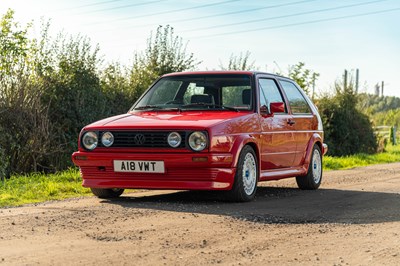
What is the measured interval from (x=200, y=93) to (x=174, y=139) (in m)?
1.59

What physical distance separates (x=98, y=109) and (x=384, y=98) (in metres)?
116

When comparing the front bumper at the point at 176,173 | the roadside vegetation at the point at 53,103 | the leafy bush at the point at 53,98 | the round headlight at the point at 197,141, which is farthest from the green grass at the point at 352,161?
the round headlight at the point at 197,141

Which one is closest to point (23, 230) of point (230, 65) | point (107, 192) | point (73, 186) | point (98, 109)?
point (107, 192)

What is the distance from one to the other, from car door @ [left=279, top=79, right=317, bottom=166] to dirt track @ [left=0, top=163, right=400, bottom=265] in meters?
Result: 1.12

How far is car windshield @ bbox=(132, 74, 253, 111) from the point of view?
33.9 ft

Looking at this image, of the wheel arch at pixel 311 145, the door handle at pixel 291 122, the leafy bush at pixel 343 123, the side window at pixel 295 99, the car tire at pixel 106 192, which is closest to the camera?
the car tire at pixel 106 192

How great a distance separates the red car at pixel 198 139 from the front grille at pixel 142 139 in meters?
0.01

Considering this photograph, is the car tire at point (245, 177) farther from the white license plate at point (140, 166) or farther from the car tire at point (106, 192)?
the car tire at point (106, 192)

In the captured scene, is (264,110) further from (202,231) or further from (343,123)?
(343,123)

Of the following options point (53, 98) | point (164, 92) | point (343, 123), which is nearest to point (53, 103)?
point (53, 98)

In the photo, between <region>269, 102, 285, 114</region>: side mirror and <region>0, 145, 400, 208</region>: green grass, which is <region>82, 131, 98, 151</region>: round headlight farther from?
<region>269, 102, 285, 114</region>: side mirror

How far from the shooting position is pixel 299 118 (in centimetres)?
1185

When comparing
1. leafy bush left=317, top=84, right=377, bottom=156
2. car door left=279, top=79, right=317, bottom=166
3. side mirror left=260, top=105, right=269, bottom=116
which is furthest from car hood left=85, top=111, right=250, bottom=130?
leafy bush left=317, top=84, right=377, bottom=156

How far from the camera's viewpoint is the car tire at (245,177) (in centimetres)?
951
